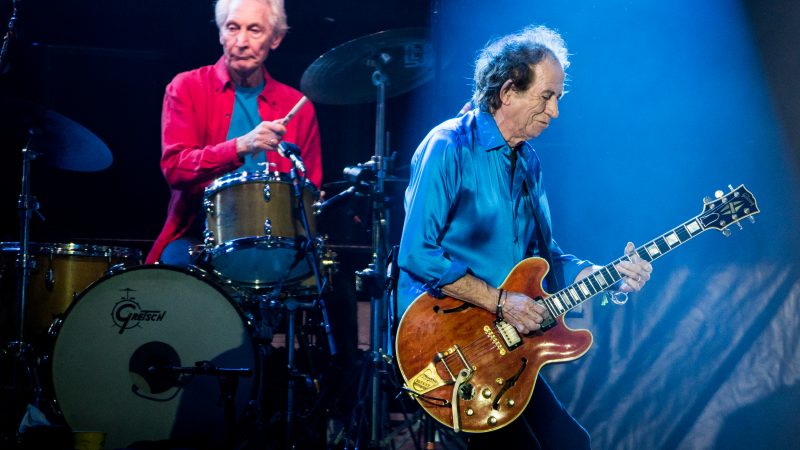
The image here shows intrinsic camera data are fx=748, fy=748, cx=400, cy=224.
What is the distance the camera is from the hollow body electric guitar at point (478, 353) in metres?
2.72

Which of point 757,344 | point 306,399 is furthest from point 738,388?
point 306,399

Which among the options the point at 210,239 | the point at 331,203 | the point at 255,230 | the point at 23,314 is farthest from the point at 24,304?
the point at 331,203

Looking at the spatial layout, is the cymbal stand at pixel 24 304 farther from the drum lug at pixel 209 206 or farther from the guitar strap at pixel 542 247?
the guitar strap at pixel 542 247

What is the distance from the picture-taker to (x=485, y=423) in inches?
107

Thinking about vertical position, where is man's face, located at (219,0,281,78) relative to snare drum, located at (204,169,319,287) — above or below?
above

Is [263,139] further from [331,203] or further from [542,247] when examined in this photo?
[542,247]

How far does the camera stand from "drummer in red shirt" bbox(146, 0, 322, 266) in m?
4.79

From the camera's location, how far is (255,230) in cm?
426

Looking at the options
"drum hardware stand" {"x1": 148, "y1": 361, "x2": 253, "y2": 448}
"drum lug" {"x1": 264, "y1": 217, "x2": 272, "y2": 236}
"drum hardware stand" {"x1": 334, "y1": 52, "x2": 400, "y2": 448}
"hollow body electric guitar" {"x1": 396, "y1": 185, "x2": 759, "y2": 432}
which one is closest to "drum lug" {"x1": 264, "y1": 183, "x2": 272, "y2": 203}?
"drum lug" {"x1": 264, "y1": 217, "x2": 272, "y2": 236}

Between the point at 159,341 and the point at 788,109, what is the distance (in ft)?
14.4

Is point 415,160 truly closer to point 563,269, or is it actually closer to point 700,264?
point 563,269

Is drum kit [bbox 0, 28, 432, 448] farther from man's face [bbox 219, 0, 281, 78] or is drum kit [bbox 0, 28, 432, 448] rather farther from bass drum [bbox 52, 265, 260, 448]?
man's face [bbox 219, 0, 281, 78]

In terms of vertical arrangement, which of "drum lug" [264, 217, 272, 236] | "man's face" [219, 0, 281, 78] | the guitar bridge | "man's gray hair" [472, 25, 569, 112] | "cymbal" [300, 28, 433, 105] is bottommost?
the guitar bridge

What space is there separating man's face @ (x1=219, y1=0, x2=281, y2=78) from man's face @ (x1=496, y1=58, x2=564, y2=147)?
2.80 meters
